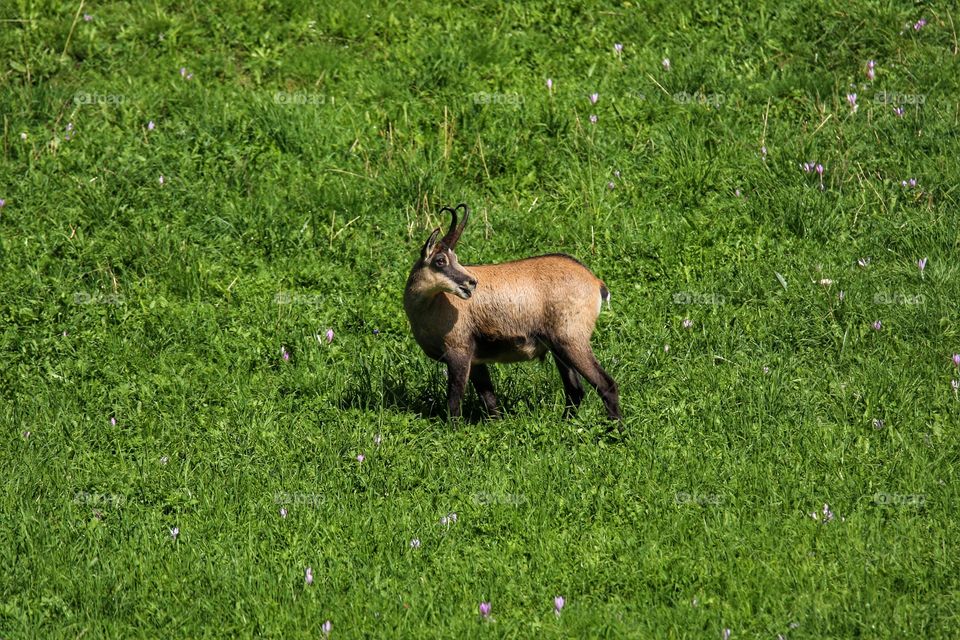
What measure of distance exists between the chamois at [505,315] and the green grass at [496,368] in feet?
1.16

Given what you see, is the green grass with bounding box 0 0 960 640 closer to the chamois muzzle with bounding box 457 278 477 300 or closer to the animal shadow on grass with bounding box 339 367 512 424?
the animal shadow on grass with bounding box 339 367 512 424

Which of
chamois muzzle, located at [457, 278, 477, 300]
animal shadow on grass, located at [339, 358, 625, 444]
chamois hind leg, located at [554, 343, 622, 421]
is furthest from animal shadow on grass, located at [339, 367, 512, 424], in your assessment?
chamois muzzle, located at [457, 278, 477, 300]

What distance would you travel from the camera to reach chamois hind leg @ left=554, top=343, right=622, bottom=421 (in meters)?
7.79

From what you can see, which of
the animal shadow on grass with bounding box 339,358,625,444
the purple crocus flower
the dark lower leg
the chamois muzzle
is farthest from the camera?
the animal shadow on grass with bounding box 339,358,625,444

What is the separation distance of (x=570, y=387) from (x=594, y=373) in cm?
39

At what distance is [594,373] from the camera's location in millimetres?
7801

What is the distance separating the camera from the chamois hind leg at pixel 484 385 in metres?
8.25

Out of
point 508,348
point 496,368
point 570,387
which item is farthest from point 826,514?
point 496,368

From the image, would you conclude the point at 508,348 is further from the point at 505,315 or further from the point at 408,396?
the point at 408,396

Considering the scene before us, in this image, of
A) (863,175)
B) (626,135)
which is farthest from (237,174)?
(863,175)

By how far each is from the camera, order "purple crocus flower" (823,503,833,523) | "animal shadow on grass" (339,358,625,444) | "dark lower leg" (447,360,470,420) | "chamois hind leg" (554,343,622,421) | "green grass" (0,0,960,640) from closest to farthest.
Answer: "green grass" (0,0,960,640), "purple crocus flower" (823,503,833,523), "chamois hind leg" (554,343,622,421), "dark lower leg" (447,360,470,420), "animal shadow on grass" (339,358,625,444)

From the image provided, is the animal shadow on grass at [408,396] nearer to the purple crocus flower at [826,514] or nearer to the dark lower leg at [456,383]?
the dark lower leg at [456,383]

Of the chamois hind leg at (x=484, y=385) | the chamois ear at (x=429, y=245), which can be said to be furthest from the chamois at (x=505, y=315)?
the chamois hind leg at (x=484, y=385)

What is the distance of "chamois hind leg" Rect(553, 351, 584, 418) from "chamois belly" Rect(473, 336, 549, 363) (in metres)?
0.14
